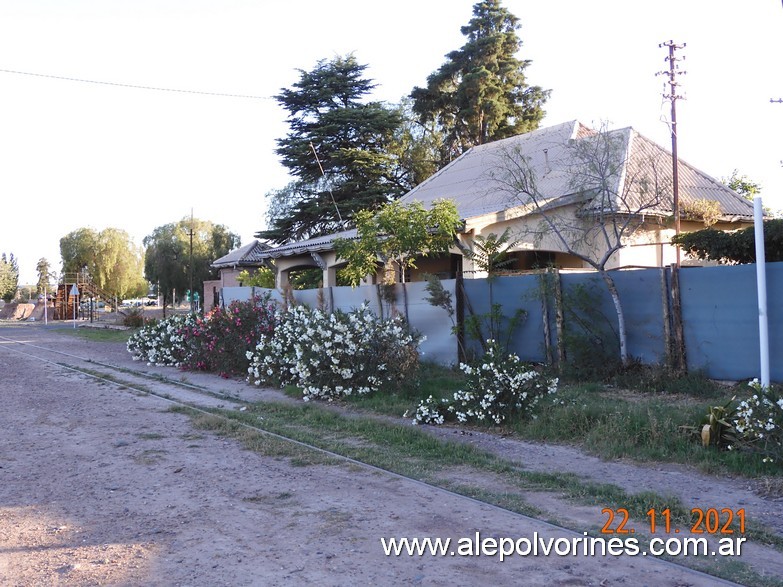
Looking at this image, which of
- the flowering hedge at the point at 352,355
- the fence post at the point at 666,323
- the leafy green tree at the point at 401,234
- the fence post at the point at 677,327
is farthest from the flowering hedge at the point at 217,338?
the fence post at the point at 677,327

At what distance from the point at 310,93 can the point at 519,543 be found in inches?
1327

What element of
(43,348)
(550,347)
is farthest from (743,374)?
(43,348)

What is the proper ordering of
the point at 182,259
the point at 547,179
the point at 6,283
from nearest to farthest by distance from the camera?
the point at 547,179 → the point at 182,259 → the point at 6,283

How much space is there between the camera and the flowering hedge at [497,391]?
10.1 metres

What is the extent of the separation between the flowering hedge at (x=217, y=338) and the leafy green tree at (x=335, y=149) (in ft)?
51.0

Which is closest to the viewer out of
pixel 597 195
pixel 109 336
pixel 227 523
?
pixel 227 523

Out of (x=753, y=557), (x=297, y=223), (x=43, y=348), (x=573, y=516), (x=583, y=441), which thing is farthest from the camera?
(x=297, y=223)

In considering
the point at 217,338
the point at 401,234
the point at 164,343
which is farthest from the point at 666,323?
the point at 164,343

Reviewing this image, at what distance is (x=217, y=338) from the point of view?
1798cm

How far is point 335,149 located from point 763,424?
30.1 meters

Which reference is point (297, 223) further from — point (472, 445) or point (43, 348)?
point (472, 445)

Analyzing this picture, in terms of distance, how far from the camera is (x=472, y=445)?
30.1 ft

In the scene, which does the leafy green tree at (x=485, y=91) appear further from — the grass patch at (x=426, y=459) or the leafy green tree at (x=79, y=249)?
the leafy green tree at (x=79, y=249)

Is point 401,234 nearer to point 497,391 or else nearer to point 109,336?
point 497,391
